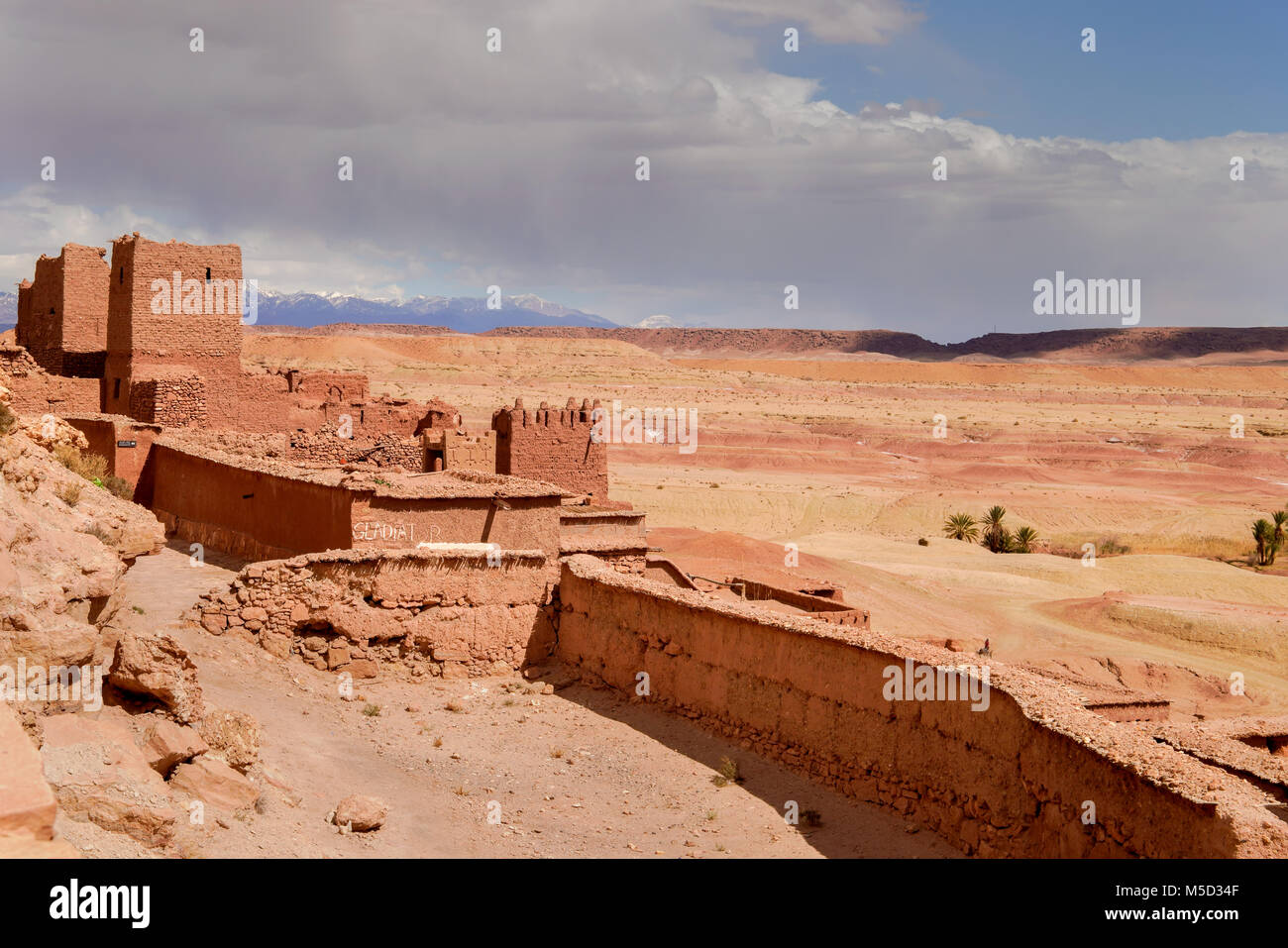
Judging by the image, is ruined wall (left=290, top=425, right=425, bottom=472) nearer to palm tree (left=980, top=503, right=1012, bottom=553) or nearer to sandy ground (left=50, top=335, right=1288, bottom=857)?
sandy ground (left=50, top=335, right=1288, bottom=857)

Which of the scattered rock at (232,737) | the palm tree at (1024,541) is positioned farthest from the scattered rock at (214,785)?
the palm tree at (1024,541)

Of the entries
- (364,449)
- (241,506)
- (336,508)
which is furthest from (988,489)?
(336,508)

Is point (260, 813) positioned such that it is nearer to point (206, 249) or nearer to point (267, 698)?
point (267, 698)

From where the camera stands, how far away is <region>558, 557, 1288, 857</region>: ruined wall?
25.5ft

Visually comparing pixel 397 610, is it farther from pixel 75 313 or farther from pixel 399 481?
pixel 75 313

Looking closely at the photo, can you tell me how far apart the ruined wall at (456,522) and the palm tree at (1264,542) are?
29747 mm

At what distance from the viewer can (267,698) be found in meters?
11.9

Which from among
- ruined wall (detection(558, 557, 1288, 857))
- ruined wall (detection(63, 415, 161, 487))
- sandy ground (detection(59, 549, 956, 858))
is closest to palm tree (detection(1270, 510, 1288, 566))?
ruined wall (detection(558, 557, 1288, 857))

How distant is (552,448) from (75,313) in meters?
10.5

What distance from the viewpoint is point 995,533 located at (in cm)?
4119

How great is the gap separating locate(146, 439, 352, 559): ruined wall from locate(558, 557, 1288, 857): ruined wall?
348 centimetres

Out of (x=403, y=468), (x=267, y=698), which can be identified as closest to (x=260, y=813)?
(x=267, y=698)

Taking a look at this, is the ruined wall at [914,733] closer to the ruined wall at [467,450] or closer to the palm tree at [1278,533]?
the ruined wall at [467,450]

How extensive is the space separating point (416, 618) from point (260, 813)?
5.96 m
